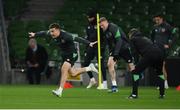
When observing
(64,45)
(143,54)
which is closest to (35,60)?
(64,45)

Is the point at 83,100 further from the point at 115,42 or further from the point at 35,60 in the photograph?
the point at 35,60

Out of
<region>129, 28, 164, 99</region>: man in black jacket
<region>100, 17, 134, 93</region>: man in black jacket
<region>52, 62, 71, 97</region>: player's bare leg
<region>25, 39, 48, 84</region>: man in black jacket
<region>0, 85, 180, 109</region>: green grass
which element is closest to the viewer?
<region>0, 85, 180, 109</region>: green grass

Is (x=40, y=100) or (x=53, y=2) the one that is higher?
(x=53, y=2)

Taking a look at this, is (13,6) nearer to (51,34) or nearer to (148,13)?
(148,13)

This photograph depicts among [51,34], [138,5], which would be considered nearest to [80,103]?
[51,34]

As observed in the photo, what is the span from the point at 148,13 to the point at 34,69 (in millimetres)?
6961

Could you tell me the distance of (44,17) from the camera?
112 feet

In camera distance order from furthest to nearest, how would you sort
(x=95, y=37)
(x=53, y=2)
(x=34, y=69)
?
1. (x=53, y=2)
2. (x=34, y=69)
3. (x=95, y=37)

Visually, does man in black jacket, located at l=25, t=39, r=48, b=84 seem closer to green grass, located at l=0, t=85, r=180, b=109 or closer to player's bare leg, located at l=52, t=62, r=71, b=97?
green grass, located at l=0, t=85, r=180, b=109

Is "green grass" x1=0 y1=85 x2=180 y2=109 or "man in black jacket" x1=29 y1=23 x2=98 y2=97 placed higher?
"man in black jacket" x1=29 y1=23 x2=98 y2=97

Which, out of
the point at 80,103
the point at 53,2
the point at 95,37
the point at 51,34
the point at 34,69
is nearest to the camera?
the point at 80,103

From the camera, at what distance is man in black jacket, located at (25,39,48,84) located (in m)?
29.8

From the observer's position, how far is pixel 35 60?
29922 millimetres

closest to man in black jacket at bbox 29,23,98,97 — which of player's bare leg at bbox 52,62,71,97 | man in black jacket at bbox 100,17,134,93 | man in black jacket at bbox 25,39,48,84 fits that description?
player's bare leg at bbox 52,62,71,97
